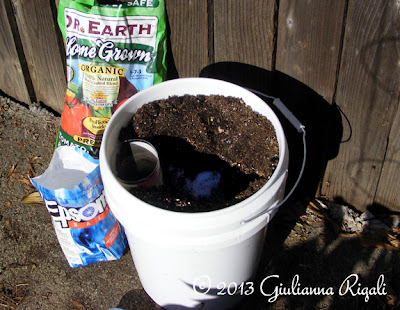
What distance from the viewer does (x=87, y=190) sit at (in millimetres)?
1527

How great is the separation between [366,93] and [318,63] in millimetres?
A: 192

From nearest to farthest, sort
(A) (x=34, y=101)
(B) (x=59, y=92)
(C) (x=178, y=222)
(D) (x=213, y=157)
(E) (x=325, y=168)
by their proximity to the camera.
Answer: (C) (x=178, y=222), (D) (x=213, y=157), (E) (x=325, y=168), (B) (x=59, y=92), (A) (x=34, y=101)

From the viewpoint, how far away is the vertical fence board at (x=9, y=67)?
6.66 ft

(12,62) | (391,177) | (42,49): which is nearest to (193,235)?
(391,177)

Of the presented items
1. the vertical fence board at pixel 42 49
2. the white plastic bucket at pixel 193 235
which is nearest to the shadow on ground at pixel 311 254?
the white plastic bucket at pixel 193 235

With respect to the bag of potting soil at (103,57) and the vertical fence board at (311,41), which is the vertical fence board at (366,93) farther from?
the bag of potting soil at (103,57)

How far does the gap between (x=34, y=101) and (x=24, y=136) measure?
210 millimetres

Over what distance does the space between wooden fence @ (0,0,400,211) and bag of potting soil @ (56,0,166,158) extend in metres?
0.10

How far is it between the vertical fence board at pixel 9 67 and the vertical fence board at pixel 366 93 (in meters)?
1.49

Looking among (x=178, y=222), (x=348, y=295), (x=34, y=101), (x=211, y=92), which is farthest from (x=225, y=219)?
(x=34, y=101)

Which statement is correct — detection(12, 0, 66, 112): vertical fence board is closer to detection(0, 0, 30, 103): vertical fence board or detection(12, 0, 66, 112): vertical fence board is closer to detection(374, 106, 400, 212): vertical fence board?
detection(0, 0, 30, 103): vertical fence board

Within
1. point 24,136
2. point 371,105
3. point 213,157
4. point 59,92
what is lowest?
point 24,136

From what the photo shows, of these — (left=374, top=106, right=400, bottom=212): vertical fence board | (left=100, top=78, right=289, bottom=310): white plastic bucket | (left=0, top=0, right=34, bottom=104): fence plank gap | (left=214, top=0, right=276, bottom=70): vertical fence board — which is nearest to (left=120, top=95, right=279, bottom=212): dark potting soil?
(left=100, top=78, right=289, bottom=310): white plastic bucket

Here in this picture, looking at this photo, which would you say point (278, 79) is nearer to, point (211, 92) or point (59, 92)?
point (211, 92)
